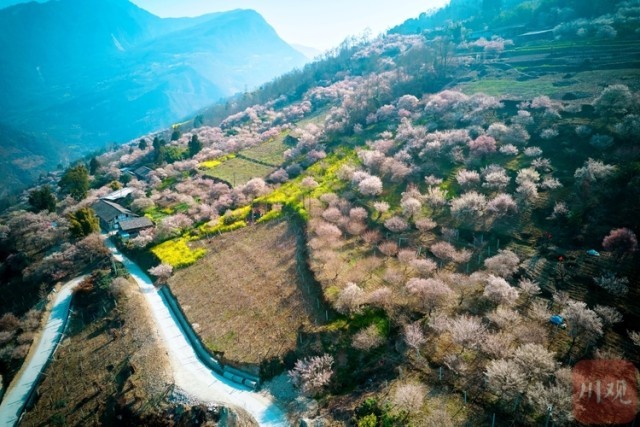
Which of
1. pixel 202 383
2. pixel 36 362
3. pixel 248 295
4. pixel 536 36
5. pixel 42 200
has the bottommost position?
pixel 36 362

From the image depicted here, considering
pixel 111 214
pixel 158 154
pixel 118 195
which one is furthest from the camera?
pixel 158 154

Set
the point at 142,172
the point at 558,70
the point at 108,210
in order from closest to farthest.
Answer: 1. the point at 108,210
2. the point at 558,70
3. the point at 142,172

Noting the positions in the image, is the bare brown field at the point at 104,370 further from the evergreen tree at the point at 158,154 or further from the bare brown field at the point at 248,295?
the evergreen tree at the point at 158,154

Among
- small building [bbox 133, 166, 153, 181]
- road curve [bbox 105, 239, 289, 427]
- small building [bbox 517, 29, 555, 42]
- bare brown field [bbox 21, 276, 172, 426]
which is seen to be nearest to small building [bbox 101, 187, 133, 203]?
small building [bbox 133, 166, 153, 181]

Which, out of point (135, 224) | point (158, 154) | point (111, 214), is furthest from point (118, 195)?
point (158, 154)

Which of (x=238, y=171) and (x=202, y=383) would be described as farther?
(x=238, y=171)

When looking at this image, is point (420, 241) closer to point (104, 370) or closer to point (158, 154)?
point (104, 370)
